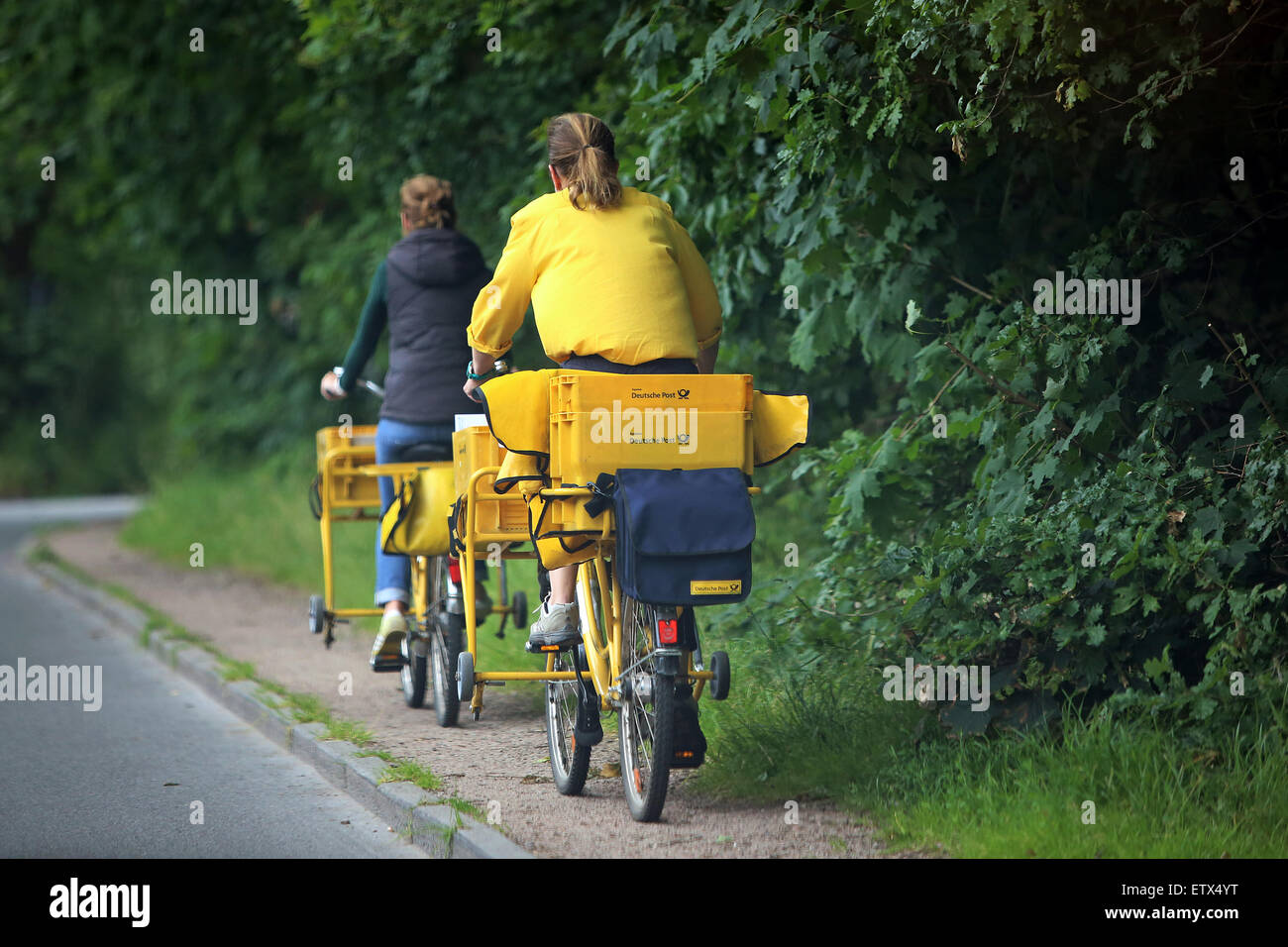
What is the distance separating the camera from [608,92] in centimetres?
945

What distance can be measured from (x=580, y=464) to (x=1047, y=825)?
5.91ft

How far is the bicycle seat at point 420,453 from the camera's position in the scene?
25.5 ft

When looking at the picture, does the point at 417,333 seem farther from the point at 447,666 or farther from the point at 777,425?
the point at 777,425

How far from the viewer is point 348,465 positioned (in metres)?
8.34

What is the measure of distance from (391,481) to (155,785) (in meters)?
1.86

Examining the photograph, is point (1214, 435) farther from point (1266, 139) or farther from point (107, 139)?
point (107, 139)

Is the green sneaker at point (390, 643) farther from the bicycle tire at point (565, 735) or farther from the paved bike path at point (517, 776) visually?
the bicycle tire at point (565, 735)

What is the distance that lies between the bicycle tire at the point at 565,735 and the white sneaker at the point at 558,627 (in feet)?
0.29

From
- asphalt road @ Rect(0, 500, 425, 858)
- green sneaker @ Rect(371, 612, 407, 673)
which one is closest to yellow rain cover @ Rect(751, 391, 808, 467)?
asphalt road @ Rect(0, 500, 425, 858)

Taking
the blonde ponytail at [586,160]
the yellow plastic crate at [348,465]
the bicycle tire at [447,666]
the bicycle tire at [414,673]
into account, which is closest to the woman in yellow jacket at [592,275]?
the blonde ponytail at [586,160]

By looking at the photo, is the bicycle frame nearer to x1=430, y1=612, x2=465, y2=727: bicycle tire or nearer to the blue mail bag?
the blue mail bag

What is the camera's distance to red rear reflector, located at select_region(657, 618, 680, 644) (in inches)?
206

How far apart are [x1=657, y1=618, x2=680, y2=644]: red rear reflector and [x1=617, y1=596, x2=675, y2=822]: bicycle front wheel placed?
0.13 ft
